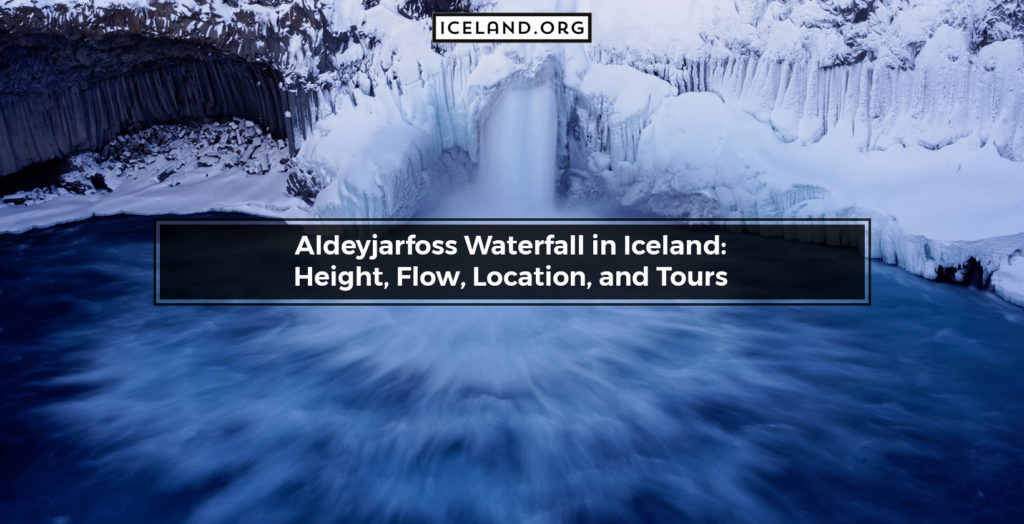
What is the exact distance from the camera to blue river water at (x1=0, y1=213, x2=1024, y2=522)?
3.45 metres

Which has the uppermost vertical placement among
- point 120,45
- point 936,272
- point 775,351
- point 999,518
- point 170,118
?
point 120,45

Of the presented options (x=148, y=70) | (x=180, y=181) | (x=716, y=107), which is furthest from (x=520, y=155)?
(x=148, y=70)

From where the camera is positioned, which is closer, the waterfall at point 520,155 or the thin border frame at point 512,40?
the thin border frame at point 512,40

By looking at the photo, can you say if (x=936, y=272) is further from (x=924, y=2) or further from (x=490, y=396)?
(x=490, y=396)

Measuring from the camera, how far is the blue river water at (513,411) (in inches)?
136

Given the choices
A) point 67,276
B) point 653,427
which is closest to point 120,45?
point 67,276

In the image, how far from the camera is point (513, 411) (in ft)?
14.2

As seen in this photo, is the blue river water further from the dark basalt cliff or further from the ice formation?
the dark basalt cliff

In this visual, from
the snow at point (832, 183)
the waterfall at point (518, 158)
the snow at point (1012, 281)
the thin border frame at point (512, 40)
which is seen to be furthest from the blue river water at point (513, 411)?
the thin border frame at point (512, 40)

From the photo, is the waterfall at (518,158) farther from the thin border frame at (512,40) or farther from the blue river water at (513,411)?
the blue river water at (513,411)

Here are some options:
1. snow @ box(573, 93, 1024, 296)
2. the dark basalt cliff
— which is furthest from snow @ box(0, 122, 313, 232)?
snow @ box(573, 93, 1024, 296)

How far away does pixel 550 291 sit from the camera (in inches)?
260

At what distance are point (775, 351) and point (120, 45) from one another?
7657 millimetres

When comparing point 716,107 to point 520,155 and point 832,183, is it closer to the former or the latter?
point 832,183
